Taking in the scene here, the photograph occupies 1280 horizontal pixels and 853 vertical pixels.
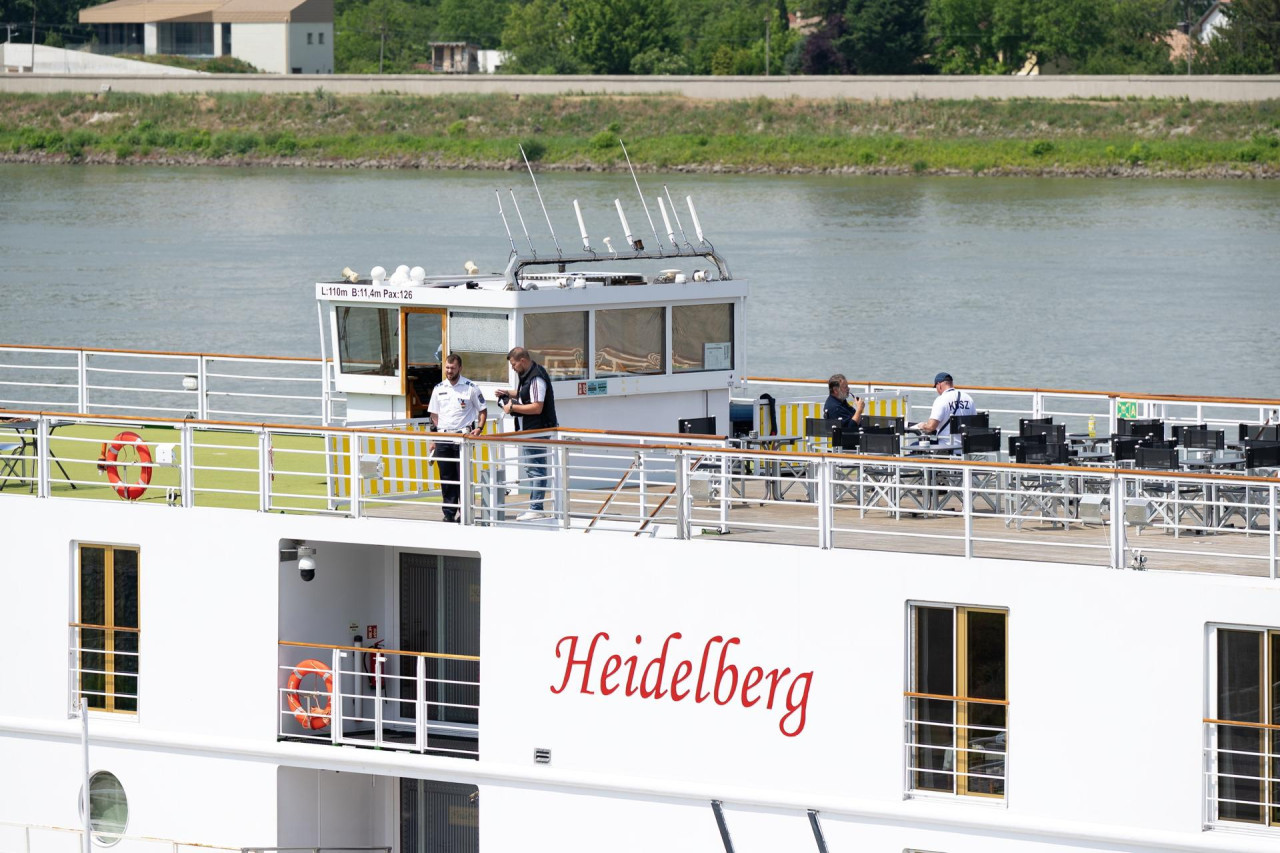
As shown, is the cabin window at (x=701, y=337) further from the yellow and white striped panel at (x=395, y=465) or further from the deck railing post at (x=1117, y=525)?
the deck railing post at (x=1117, y=525)

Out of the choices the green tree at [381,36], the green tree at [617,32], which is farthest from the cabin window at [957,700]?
the green tree at [381,36]

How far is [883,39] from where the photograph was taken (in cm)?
9044

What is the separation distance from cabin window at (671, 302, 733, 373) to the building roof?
9658 cm

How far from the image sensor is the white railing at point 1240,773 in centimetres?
968

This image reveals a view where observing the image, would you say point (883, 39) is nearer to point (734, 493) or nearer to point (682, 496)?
point (734, 493)

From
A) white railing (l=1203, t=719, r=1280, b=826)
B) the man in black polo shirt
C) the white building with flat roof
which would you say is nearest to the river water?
the man in black polo shirt

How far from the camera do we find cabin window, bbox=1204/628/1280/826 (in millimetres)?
9680

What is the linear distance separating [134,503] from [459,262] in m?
32.4

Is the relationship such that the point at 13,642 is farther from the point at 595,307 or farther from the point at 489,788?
the point at 595,307

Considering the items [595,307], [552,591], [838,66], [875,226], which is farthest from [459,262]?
[838,66]

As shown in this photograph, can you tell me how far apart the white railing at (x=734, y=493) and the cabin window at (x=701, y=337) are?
3.26 ft

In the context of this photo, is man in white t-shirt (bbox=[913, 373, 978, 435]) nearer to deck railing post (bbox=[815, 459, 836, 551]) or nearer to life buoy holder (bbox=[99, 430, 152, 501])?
deck railing post (bbox=[815, 459, 836, 551])

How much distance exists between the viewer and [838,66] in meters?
91.4

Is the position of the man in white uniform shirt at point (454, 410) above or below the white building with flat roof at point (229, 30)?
below
